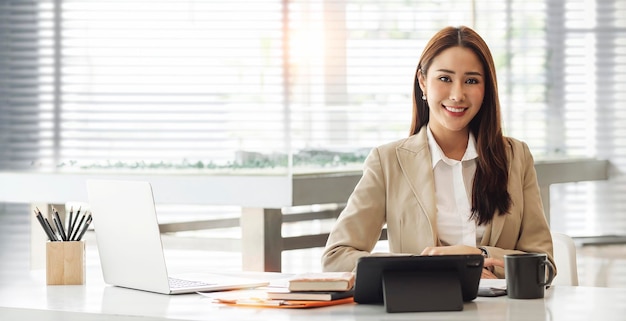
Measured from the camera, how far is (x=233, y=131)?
3.51 meters

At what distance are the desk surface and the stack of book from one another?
0.14ft

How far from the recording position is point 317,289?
6.41 ft

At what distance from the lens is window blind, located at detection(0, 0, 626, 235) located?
3.47 metres

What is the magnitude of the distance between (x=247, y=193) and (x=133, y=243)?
4.09ft

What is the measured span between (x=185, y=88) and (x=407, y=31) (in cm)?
85

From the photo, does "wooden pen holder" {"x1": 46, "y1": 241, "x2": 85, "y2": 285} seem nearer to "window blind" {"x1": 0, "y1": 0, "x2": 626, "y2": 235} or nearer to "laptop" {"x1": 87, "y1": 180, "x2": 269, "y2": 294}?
"laptop" {"x1": 87, "y1": 180, "x2": 269, "y2": 294}

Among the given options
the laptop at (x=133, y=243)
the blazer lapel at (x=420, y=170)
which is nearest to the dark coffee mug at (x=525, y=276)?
the laptop at (x=133, y=243)

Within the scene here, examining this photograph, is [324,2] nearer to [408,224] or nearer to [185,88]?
[185,88]

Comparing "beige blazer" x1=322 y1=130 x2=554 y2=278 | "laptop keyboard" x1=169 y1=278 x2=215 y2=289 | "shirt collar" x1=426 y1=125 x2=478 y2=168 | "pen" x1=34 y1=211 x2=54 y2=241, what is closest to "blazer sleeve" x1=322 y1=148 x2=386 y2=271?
"beige blazer" x1=322 y1=130 x2=554 y2=278

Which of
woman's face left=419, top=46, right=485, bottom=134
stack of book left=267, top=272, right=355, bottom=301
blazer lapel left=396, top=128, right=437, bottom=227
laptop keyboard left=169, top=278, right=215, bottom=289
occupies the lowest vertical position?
laptop keyboard left=169, top=278, right=215, bottom=289

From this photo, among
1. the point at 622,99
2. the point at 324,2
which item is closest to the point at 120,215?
the point at 324,2

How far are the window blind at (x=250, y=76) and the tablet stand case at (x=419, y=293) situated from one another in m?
1.52

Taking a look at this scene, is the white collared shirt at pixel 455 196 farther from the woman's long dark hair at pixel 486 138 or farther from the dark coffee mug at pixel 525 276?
the dark coffee mug at pixel 525 276

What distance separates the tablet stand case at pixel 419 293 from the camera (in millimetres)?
1843
